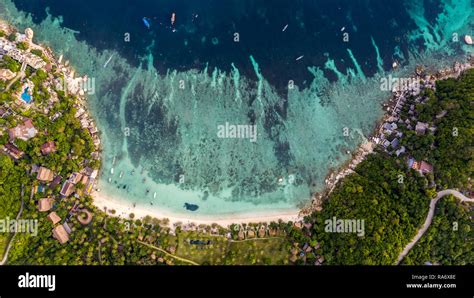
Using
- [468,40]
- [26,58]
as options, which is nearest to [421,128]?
[468,40]

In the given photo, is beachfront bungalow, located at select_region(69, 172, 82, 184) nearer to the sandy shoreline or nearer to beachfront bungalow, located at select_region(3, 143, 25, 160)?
the sandy shoreline

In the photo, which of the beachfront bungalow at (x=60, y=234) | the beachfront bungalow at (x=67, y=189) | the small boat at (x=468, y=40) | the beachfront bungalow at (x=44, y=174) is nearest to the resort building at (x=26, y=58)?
the beachfront bungalow at (x=44, y=174)

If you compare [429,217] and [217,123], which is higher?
[217,123]

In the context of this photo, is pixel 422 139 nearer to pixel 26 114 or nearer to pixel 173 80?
pixel 173 80

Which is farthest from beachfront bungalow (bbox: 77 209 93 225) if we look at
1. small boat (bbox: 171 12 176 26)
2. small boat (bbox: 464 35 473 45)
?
small boat (bbox: 464 35 473 45)

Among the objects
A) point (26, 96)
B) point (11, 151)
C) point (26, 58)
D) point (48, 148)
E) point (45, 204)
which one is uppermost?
point (26, 58)

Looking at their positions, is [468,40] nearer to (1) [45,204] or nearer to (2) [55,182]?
(2) [55,182]

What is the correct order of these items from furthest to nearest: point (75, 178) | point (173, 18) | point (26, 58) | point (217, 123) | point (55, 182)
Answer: point (173, 18) → point (217, 123) → point (26, 58) → point (75, 178) → point (55, 182)
